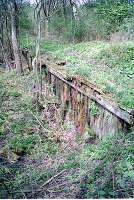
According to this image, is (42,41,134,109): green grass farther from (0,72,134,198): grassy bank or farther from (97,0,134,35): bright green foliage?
(97,0,134,35): bright green foliage

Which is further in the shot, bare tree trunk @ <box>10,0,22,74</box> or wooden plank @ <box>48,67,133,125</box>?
bare tree trunk @ <box>10,0,22,74</box>

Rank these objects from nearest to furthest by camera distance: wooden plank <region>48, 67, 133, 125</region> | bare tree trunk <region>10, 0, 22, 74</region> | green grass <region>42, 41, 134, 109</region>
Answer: wooden plank <region>48, 67, 133, 125</region> → green grass <region>42, 41, 134, 109</region> → bare tree trunk <region>10, 0, 22, 74</region>

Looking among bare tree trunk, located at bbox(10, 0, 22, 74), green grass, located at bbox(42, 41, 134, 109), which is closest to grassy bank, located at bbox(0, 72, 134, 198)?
green grass, located at bbox(42, 41, 134, 109)

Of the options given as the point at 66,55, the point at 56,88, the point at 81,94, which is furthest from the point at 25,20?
the point at 81,94

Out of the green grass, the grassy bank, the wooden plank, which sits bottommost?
the grassy bank

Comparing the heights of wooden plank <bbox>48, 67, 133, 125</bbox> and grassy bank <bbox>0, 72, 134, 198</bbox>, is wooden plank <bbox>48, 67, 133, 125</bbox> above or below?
above

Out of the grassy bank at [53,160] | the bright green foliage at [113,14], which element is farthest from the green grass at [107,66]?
the bright green foliage at [113,14]

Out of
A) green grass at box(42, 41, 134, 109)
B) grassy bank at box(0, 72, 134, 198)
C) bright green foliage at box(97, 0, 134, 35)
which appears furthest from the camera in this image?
bright green foliage at box(97, 0, 134, 35)

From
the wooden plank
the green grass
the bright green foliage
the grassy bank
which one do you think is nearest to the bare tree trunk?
the green grass

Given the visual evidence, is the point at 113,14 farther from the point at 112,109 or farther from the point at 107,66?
the point at 112,109

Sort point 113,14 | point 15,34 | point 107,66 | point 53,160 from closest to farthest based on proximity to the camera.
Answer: point 53,160 < point 107,66 < point 15,34 < point 113,14

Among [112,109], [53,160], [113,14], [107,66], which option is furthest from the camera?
[113,14]

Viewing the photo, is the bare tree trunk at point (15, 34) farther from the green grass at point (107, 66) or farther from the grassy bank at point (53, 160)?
the grassy bank at point (53, 160)

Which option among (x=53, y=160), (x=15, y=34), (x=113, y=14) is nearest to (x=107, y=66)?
(x=53, y=160)
